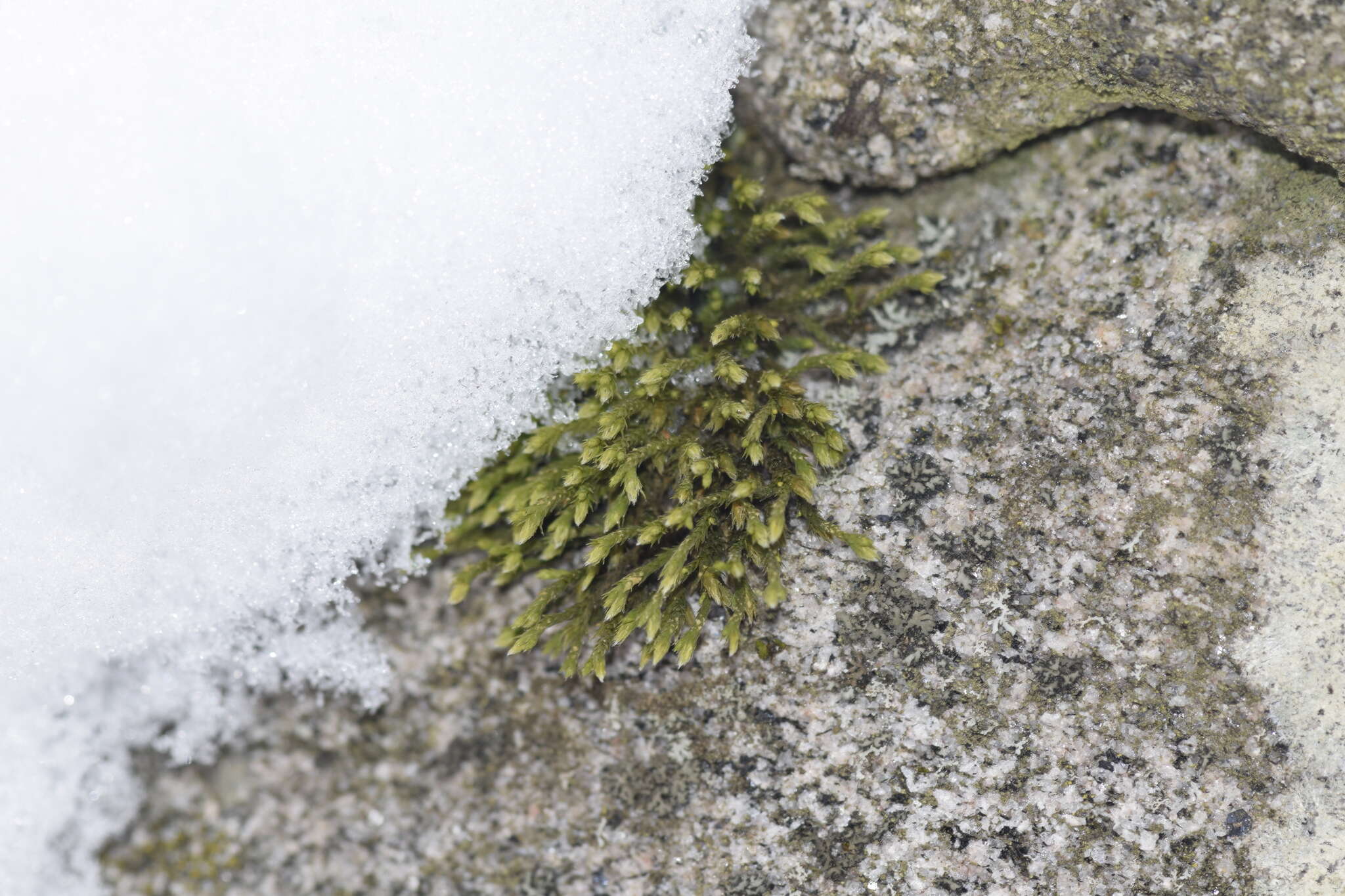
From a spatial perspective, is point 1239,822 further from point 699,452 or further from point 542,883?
point 542,883

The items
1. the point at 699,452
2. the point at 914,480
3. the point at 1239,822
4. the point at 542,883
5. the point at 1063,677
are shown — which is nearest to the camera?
the point at 1239,822

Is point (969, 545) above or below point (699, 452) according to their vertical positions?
below

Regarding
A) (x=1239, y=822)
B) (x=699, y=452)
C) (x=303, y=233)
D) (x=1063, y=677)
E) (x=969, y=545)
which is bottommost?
(x=1239, y=822)

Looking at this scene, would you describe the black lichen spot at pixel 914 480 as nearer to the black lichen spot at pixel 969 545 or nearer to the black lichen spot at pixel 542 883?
the black lichen spot at pixel 969 545

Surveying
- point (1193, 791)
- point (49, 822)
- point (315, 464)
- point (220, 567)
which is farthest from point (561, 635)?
point (49, 822)

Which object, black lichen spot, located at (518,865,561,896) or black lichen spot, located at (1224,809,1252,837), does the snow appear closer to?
black lichen spot, located at (518,865,561,896)

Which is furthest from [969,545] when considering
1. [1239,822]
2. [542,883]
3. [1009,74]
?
[542,883]

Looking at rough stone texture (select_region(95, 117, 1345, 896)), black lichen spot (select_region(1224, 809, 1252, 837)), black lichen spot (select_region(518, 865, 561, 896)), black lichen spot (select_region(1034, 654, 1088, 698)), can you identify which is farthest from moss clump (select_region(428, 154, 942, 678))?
black lichen spot (select_region(1224, 809, 1252, 837))
